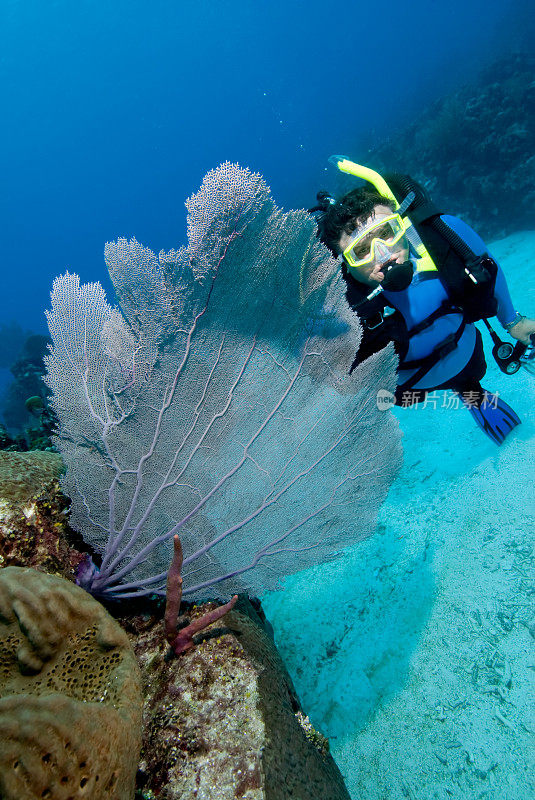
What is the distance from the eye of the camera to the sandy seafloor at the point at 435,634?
2.86m

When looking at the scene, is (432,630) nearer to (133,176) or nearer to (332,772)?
(332,772)

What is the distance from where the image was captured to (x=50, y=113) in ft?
310

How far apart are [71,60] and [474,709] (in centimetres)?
13219

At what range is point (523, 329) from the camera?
12.6 ft

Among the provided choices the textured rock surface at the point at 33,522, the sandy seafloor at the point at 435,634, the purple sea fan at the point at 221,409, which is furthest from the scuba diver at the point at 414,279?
the textured rock surface at the point at 33,522

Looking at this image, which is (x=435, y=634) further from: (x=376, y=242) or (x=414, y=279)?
(x=376, y=242)

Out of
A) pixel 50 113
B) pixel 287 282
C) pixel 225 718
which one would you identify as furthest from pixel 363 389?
pixel 50 113

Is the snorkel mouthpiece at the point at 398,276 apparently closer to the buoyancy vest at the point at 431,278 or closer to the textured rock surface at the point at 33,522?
the buoyancy vest at the point at 431,278

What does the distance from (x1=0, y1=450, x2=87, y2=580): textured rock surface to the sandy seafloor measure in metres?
2.86

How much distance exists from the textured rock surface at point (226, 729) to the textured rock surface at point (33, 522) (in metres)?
0.77

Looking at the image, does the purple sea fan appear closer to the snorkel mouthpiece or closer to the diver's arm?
the snorkel mouthpiece

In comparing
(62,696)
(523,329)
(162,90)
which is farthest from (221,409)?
(162,90)

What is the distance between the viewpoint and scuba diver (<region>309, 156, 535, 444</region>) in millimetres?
3148

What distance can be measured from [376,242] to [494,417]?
2.95 meters
